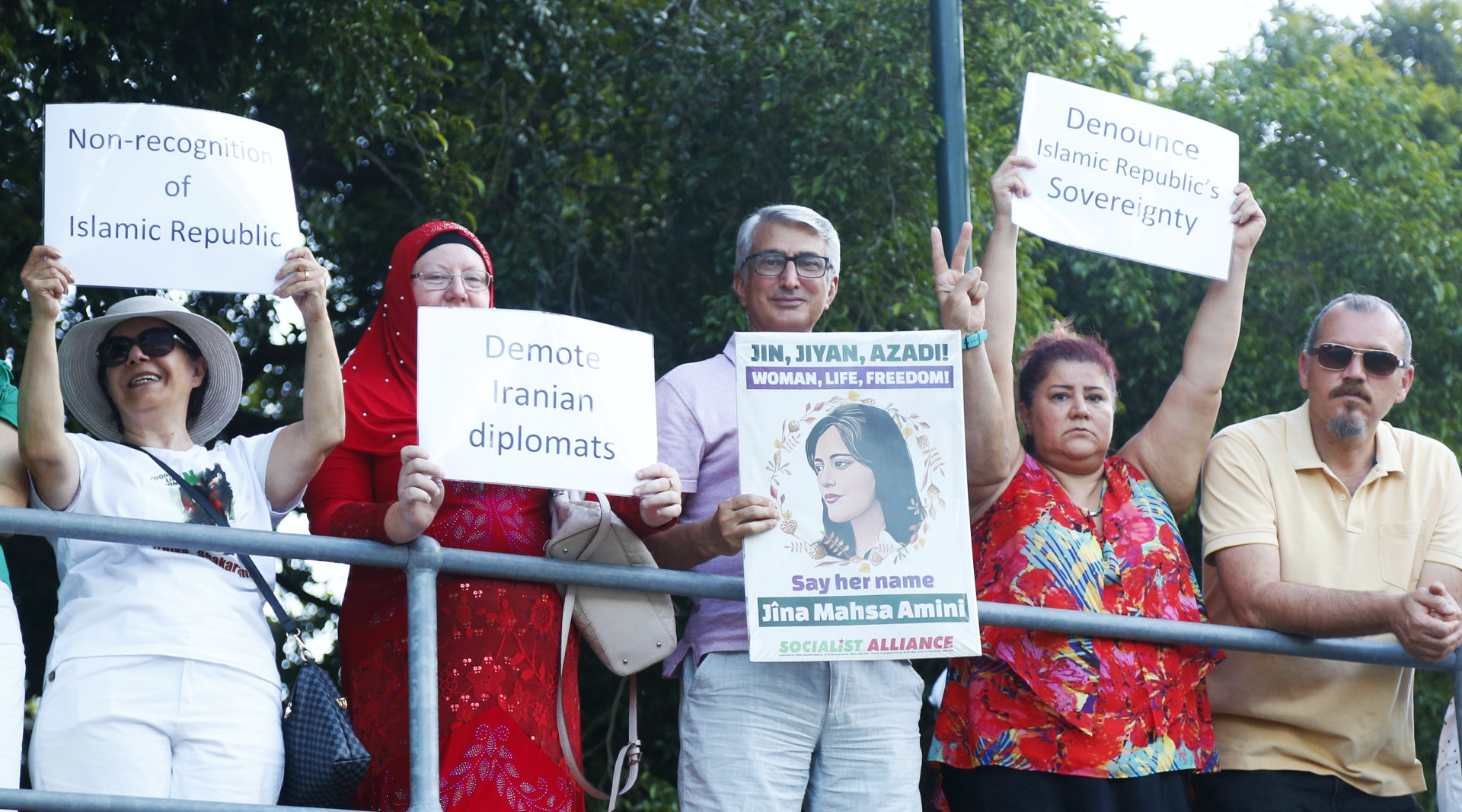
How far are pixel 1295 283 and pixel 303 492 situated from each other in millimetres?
8926

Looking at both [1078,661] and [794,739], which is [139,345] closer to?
[794,739]

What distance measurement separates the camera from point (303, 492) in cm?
367

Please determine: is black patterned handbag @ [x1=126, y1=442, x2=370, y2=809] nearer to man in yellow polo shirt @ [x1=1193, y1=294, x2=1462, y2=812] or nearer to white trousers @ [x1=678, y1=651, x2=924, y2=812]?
white trousers @ [x1=678, y1=651, x2=924, y2=812]

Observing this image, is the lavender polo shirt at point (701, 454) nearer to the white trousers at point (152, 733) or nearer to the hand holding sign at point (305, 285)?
the hand holding sign at point (305, 285)

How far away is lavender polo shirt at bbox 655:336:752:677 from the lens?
12.2 ft

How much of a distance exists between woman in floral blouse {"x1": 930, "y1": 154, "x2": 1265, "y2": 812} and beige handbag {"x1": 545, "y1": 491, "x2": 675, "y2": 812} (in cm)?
79

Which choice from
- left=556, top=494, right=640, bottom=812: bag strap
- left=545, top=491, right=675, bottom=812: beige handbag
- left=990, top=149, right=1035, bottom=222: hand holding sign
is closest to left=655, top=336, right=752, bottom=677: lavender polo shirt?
left=545, top=491, right=675, bottom=812: beige handbag

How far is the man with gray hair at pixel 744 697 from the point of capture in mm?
3482

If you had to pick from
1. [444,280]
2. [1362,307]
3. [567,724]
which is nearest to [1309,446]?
[1362,307]

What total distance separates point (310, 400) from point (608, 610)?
0.79 m

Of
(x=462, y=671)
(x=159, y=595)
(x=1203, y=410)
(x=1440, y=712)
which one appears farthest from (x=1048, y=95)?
(x=1440, y=712)

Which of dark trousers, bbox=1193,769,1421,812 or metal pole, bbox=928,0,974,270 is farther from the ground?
metal pole, bbox=928,0,974,270

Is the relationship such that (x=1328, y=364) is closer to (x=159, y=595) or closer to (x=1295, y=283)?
(x=159, y=595)

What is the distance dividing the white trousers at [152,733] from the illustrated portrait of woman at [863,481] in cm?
125
